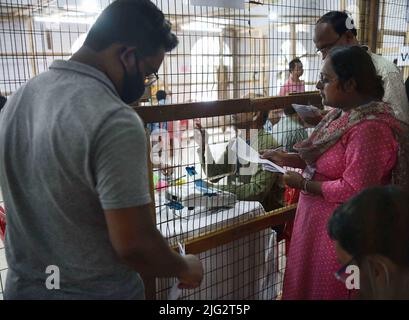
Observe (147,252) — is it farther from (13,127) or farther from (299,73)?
(299,73)

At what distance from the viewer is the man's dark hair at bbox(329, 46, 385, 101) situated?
1.37 m

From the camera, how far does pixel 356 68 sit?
1369mm

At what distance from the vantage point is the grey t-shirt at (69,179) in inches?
29.8

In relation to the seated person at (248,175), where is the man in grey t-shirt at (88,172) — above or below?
above

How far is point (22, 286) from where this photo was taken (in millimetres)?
933

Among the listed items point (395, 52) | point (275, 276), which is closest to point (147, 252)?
point (275, 276)

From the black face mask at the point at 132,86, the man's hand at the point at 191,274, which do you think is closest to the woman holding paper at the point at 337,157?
the man's hand at the point at 191,274

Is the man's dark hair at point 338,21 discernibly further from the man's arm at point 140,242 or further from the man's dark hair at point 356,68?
the man's arm at point 140,242

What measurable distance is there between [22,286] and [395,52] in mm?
2724

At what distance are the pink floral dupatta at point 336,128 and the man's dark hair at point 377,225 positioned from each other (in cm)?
50

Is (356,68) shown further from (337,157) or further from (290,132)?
(290,132)

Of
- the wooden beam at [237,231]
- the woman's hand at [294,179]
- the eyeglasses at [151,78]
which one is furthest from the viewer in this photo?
the wooden beam at [237,231]

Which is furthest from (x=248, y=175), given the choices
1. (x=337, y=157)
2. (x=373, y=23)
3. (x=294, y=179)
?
(x=373, y=23)

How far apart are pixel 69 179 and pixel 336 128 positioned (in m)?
1.09
